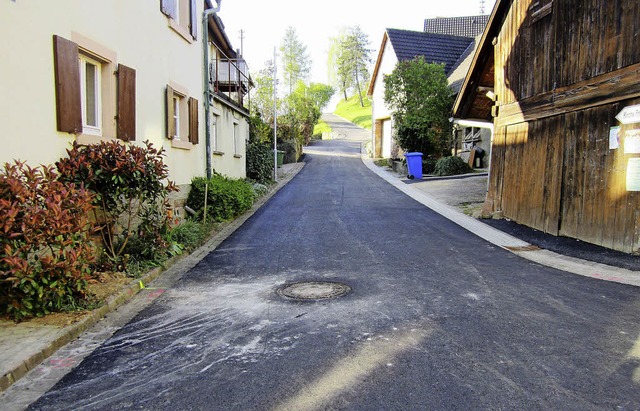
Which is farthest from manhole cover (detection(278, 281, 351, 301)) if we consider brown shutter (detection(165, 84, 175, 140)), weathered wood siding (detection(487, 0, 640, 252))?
brown shutter (detection(165, 84, 175, 140))

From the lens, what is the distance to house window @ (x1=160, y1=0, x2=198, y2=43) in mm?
9984

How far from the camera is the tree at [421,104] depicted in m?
23.2

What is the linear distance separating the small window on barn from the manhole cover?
7603mm

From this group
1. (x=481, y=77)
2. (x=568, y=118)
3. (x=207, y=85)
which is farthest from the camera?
(x=481, y=77)

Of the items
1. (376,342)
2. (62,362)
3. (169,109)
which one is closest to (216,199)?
(169,109)

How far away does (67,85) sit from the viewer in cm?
590

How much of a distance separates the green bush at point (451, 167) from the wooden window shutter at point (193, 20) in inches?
544

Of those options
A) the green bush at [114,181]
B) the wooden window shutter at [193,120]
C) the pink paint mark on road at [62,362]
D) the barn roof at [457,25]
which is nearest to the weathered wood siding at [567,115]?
the green bush at [114,181]

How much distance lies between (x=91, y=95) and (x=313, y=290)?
15.0 feet

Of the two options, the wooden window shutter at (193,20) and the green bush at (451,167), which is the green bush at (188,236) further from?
the green bush at (451,167)

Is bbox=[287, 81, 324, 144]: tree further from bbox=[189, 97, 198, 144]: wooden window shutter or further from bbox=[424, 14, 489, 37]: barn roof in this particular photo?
bbox=[189, 97, 198, 144]: wooden window shutter

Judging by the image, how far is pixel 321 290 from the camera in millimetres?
5844

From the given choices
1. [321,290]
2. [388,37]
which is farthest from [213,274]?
[388,37]

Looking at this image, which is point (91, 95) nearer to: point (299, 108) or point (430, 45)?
point (299, 108)
